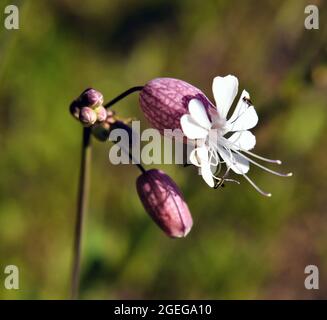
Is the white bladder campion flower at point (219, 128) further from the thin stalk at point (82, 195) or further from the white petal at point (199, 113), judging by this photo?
the thin stalk at point (82, 195)

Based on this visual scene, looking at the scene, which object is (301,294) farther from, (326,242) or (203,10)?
(203,10)

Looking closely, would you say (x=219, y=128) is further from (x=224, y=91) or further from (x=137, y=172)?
(x=137, y=172)

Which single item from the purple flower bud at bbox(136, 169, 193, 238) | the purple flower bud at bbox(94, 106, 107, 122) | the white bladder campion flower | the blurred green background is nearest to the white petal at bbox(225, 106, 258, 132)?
the white bladder campion flower

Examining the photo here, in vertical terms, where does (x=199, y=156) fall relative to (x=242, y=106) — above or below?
below

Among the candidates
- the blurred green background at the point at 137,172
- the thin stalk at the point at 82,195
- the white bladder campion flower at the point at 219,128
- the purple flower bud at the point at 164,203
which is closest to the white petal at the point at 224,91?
the white bladder campion flower at the point at 219,128

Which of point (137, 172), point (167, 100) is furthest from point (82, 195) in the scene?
point (137, 172)

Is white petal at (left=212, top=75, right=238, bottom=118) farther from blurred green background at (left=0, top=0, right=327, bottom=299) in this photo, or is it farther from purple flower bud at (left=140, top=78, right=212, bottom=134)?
blurred green background at (left=0, top=0, right=327, bottom=299)

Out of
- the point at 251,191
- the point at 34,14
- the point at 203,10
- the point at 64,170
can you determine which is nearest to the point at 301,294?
the point at 251,191

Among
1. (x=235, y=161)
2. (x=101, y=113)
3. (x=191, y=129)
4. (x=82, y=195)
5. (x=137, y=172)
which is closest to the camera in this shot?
(x=191, y=129)
